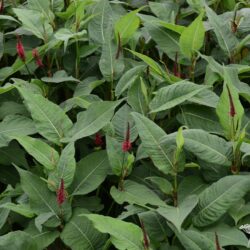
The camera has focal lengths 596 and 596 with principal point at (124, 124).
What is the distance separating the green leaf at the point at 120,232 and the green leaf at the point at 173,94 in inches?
18.1

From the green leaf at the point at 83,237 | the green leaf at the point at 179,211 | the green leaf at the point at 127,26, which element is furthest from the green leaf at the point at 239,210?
the green leaf at the point at 127,26

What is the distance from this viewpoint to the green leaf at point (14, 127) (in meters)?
2.03

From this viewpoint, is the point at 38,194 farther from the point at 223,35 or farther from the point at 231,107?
the point at 223,35

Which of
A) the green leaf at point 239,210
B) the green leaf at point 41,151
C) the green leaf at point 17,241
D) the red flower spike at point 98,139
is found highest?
the green leaf at point 41,151

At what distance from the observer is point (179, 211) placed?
1.70 meters

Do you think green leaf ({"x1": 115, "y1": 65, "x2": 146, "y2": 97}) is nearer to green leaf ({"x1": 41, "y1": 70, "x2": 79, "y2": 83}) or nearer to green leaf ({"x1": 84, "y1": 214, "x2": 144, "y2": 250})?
green leaf ({"x1": 41, "y1": 70, "x2": 79, "y2": 83})

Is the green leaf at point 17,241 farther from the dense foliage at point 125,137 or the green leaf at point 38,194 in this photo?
the green leaf at point 38,194

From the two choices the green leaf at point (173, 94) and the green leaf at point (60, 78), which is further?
the green leaf at point (60, 78)

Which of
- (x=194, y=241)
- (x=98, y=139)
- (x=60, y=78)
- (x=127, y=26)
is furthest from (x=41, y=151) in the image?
(x=127, y=26)

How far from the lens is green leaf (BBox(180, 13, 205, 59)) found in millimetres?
2191

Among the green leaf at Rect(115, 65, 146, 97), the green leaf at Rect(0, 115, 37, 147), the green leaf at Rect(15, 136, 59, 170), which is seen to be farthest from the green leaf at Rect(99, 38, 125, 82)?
the green leaf at Rect(15, 136, 59, 170)

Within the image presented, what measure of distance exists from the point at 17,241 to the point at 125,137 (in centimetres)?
47

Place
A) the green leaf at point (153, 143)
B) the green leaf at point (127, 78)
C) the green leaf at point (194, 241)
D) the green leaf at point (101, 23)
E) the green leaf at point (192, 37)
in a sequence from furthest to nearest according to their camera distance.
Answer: the green leaf at point (101, 23) → the green leaf at point (192, 37) → the green leaf at point (127, 78) → the green leaf at point (153, 143) → the green leaf at point (194, 241)

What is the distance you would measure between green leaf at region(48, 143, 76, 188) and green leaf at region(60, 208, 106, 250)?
14 centimetres
